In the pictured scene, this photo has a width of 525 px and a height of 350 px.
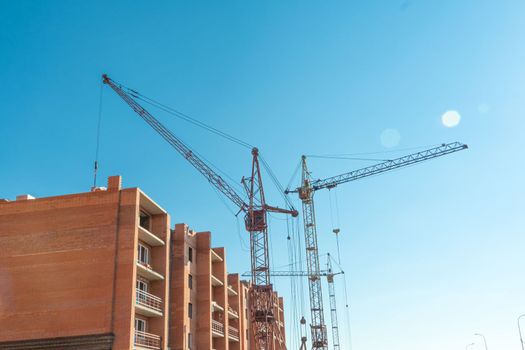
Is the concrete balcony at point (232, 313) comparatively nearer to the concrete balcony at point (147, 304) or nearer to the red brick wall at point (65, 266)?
the concrete balcony at point (147, 304)

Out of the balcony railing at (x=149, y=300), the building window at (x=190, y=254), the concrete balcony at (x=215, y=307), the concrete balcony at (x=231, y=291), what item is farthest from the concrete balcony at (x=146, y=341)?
the concrete balcony at (x=231, y=291)

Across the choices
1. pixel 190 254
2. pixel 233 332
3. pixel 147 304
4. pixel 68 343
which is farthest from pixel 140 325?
pixel 233 332

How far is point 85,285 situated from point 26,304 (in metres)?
4.11

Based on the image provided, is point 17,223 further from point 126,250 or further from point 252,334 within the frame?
point 252,334

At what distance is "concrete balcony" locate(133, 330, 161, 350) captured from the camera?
35531 millimetres

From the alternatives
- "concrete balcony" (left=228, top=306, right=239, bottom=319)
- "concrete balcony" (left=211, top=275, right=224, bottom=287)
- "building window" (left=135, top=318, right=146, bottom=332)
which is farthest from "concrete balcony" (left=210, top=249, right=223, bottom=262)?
"building window" (left=135, top=318, right=146, bottom=332)

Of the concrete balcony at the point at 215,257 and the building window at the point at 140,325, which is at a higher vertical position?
the concrete balcony at the point at 215,257

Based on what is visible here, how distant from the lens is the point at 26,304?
3428 cm

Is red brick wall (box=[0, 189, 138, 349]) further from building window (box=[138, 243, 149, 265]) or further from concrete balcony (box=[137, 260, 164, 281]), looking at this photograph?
building window (box=[138, 243, 149, 265])

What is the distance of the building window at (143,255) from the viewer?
39.2 m

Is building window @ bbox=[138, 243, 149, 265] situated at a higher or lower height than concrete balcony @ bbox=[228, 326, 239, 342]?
higher

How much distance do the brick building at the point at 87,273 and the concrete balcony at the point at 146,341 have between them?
0.07 meters

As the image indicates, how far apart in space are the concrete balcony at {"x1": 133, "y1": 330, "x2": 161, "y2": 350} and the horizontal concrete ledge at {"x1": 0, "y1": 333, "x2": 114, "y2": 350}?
8.58ft

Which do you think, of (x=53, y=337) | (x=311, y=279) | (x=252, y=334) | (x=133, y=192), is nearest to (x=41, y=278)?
(x=53, y=337)
